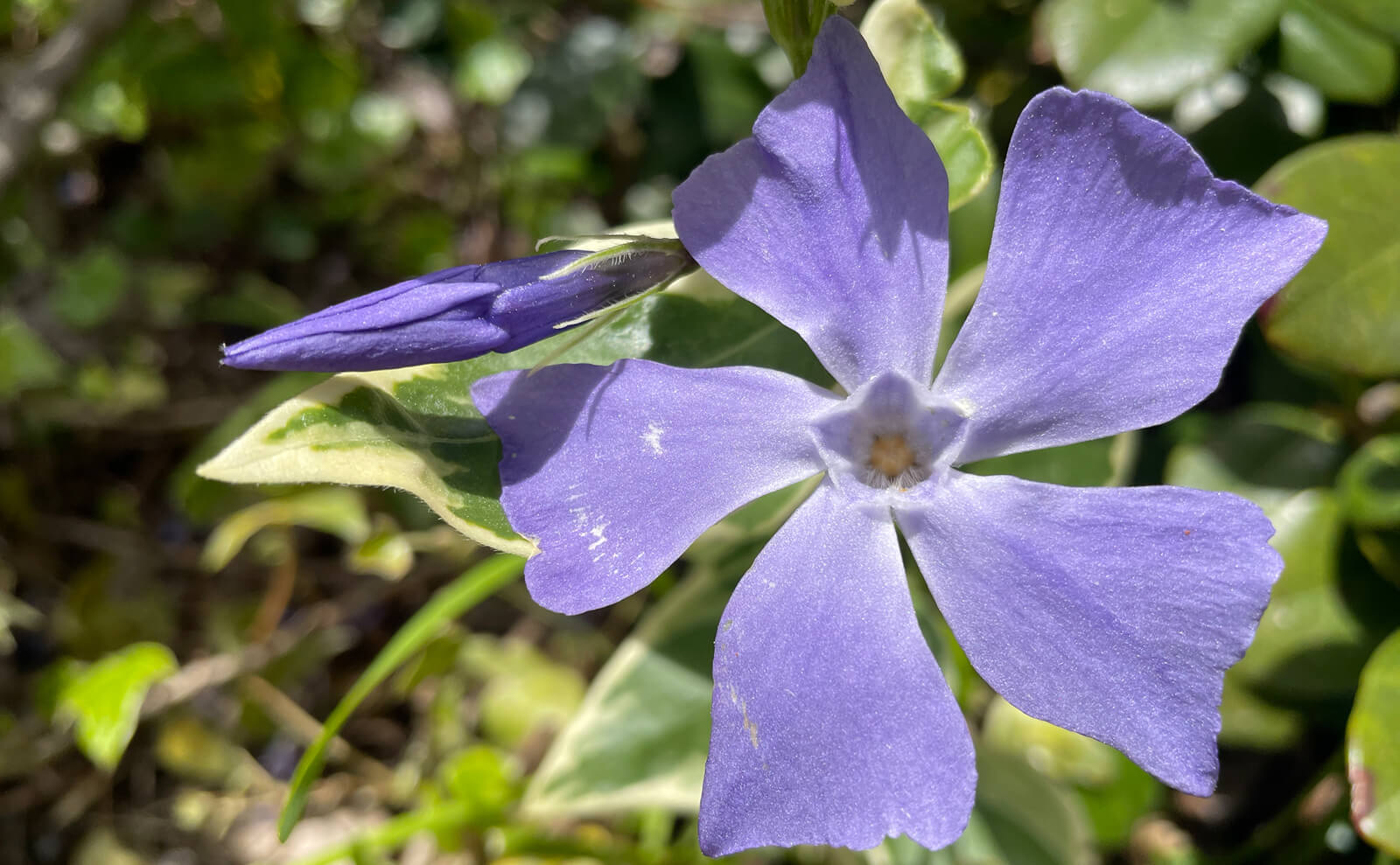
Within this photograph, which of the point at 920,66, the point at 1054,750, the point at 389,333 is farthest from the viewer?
the point at 1054,750

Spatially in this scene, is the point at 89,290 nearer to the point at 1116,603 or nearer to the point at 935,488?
the point at 935,488

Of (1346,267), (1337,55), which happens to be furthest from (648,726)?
(1337,55)

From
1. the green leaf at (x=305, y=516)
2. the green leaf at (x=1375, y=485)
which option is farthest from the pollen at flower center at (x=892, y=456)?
the green leaf at (x=305, y=516)

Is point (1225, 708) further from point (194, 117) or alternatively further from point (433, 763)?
point (194, 117)

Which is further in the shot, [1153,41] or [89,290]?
[89,290]

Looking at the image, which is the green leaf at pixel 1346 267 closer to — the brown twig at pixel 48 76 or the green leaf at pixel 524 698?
the green leaf at pixel 524 698

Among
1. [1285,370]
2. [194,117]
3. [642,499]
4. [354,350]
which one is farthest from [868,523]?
[194,117]
